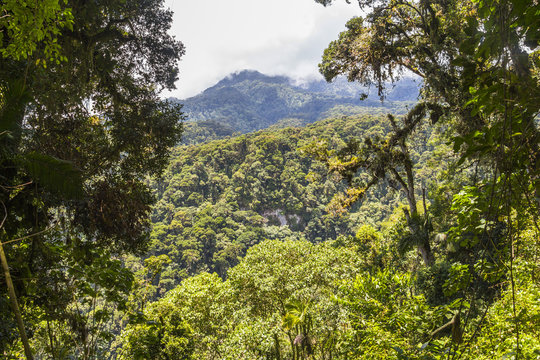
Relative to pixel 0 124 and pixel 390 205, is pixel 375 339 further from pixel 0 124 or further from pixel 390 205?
pixel 390 205

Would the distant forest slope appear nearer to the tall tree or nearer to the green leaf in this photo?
the tall tree

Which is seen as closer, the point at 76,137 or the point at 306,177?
the point at 76,137

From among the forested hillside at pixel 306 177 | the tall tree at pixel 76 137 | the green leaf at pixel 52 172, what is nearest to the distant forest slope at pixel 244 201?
the forested hillside at pixel 306 177

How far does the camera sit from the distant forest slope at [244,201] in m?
48.8

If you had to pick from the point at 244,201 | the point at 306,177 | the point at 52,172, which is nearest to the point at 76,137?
the point at 52,172

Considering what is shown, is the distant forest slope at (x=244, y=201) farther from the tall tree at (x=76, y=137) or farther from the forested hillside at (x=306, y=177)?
the tall tree at (x=76, y=137)

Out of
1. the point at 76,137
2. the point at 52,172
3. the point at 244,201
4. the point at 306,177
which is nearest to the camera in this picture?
the point at 52,172

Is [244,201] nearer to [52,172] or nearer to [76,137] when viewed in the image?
[76,137]

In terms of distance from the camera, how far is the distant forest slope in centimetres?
4881

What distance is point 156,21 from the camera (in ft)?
24.4

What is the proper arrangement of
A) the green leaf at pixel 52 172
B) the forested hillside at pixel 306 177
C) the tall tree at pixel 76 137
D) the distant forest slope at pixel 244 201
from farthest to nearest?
1. the distant forest slope at pixel 244 201
2. the tall tree at pixel 76 137
3. the green leaf at pixel 52 172
4. the forested hillside at pixel 306 177

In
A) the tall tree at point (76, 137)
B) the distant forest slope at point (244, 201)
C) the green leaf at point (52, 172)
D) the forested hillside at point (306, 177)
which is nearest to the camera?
the forested hillside at point (306, 177)

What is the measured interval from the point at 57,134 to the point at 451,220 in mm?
17661

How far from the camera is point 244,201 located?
2475 inches
